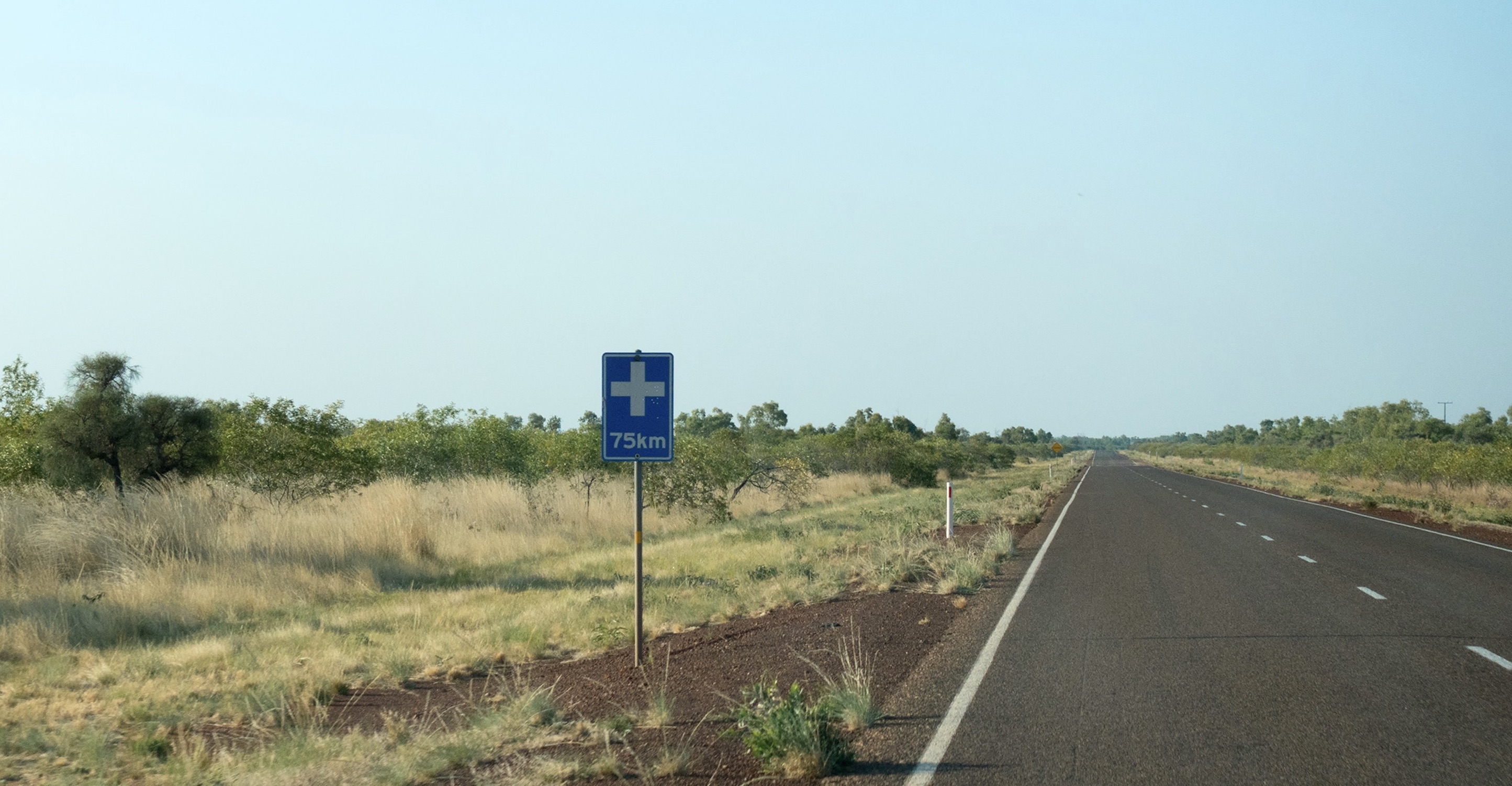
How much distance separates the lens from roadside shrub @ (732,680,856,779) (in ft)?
19.1

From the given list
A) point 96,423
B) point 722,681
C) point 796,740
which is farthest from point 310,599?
point 796,740

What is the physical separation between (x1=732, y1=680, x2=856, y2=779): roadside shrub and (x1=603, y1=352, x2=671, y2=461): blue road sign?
10.1 feet

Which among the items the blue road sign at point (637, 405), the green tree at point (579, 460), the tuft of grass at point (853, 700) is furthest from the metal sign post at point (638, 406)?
the green tree at point (579, 460)

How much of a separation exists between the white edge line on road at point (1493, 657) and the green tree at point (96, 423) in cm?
1894

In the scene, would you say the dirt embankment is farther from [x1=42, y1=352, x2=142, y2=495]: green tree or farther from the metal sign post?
[x1=42, y1=352, x2=142, y2=495]: green tree

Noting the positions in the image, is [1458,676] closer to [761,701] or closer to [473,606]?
[761,701]

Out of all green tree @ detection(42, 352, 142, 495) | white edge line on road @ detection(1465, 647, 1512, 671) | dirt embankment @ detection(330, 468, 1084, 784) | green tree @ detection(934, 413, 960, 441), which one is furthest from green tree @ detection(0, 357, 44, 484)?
green tree @ detection(934, 413, 960, 441)

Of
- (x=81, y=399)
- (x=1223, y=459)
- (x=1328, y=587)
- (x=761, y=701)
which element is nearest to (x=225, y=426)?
(x=81, y=399)

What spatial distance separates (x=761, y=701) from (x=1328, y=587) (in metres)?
10.3

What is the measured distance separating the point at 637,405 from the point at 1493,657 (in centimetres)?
776

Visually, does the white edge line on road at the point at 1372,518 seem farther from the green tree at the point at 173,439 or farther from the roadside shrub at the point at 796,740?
the green tree at the point at 173,439

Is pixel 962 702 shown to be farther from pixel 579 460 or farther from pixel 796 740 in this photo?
pixel 579 460

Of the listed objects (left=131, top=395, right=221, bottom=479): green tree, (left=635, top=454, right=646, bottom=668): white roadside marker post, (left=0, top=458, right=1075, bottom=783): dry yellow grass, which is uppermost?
(left=131, top=395, right=221, bottom=479): green tree

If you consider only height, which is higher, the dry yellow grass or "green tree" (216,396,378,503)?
"green tree" (216,396,378,503)
